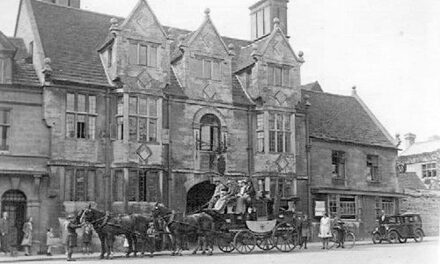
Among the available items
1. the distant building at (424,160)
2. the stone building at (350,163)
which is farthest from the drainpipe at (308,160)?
the distant building at (424,160)

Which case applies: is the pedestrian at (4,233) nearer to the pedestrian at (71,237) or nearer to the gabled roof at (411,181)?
the pedestrian at (71,237)

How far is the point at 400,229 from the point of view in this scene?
30297 millimetres

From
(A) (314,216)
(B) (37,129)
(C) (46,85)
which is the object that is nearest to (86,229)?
(B) (37,129)

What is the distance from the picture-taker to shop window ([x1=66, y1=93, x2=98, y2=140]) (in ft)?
85.1

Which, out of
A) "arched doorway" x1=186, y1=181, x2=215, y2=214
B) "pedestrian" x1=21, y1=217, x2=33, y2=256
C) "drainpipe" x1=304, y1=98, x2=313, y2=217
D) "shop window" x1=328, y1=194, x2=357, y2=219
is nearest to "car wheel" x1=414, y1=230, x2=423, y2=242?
"shop window" x1=328, y1=194, x2=357, y2=219

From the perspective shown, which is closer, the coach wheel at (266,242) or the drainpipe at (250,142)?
the coach wheel at (266,242)

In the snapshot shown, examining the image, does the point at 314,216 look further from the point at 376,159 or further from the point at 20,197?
the point at 20,197

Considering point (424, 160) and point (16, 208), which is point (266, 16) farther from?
point (424, 160)

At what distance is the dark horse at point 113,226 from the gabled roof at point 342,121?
14718 mm

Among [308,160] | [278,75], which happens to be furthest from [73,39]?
[308,160]

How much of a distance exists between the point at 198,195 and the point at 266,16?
500 inches

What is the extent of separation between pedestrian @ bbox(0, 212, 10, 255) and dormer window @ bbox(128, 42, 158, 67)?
28.9ft

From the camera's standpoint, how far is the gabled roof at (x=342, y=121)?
35.4 m

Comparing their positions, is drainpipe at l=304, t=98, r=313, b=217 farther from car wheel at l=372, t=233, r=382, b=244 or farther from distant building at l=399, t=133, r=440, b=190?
distant building at l=399, t=133, r=440, b=190
